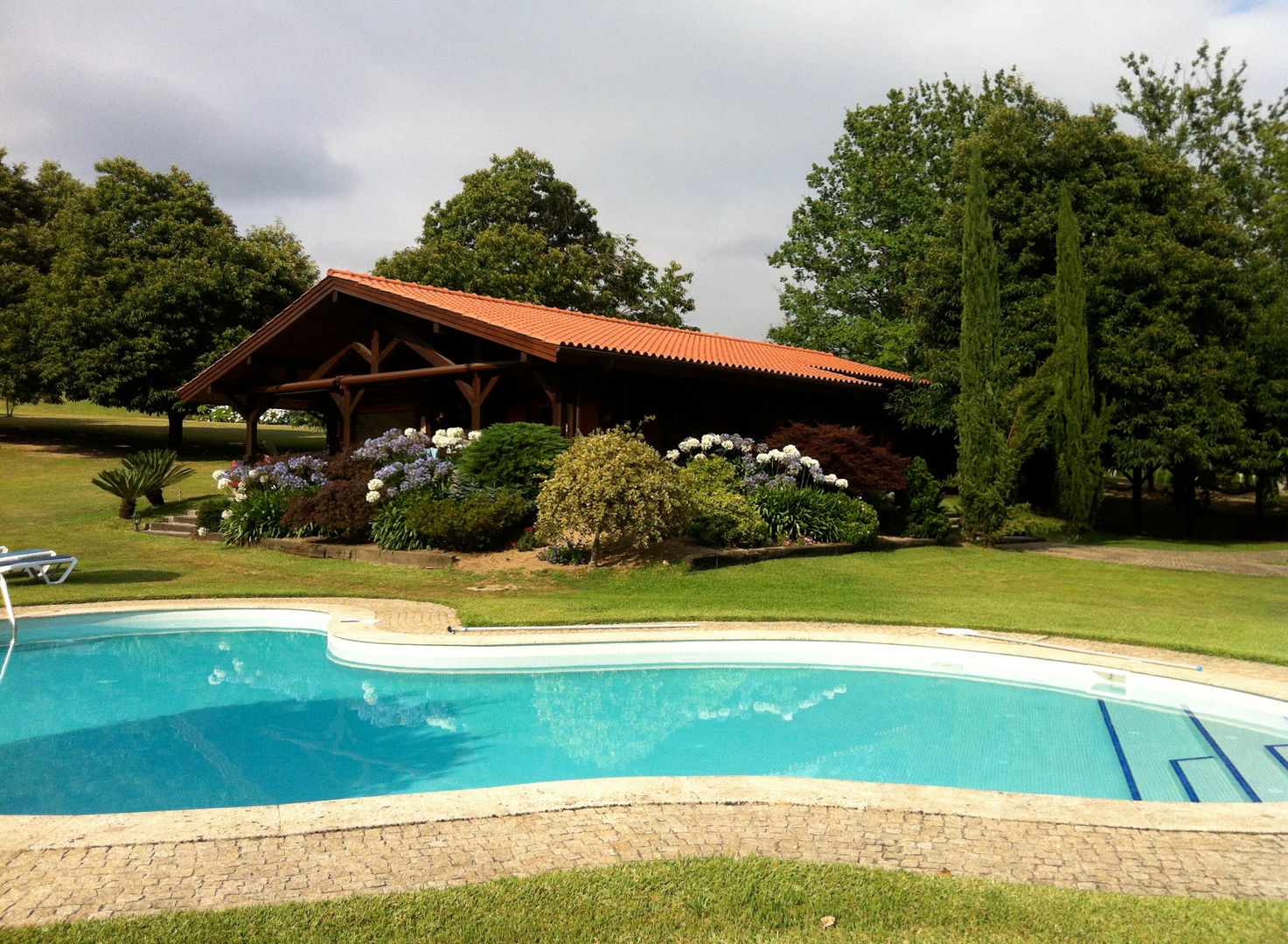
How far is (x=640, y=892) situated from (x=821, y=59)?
1614 cm

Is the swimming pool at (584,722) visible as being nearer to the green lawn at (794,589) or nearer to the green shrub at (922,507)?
the green lawn at (794,589)

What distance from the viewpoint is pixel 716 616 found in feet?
31.0

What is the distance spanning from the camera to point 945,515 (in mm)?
17906

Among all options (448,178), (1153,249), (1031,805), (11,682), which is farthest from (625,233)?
(1031,805)

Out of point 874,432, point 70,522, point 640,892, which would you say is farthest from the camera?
point 874,432

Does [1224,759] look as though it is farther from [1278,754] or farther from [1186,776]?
[1186,776]

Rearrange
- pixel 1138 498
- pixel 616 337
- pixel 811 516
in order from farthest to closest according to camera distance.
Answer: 1. pixel 1138 498
2. pixel 616 337
3. pixel 811 516

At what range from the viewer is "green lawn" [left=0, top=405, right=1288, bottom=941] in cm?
296

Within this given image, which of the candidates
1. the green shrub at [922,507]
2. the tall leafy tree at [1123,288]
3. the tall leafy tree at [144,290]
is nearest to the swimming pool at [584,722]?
the green shrub at [922,507]

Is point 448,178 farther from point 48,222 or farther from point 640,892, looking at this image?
point 640,892

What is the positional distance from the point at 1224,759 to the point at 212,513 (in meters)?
17.9

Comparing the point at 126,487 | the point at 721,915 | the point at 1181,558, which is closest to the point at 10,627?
the point at 721,915

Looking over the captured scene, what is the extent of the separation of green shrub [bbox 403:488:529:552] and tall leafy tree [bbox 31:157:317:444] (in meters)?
19.2

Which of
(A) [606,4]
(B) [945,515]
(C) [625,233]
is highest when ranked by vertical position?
(C) [625,233]
